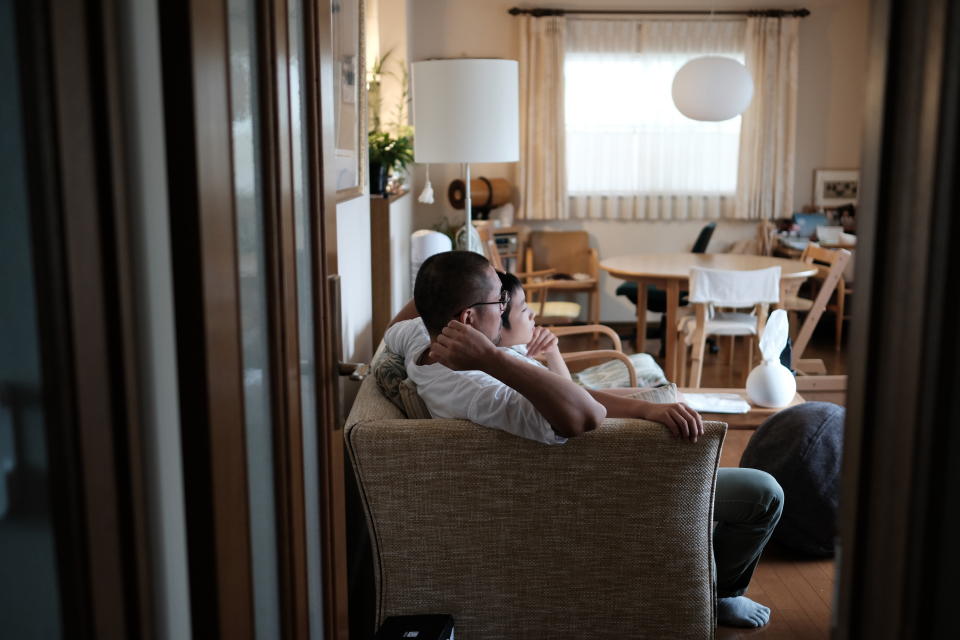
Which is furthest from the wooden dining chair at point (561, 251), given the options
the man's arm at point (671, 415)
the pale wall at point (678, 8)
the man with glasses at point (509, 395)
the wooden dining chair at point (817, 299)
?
the man's arm at point (671, 415)

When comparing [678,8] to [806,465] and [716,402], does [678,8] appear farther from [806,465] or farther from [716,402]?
[806,465]

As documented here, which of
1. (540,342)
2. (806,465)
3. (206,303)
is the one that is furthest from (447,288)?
(806,465)

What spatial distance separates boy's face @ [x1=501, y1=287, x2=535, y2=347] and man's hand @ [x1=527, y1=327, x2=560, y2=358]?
53 mm

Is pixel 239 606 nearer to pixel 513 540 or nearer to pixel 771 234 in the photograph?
pixel 513 540

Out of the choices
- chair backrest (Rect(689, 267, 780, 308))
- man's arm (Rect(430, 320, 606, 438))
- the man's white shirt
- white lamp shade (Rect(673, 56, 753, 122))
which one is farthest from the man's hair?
white lamp shade (Rect(673, 56, 753, 122))

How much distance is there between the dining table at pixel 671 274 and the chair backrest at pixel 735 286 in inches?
11.5

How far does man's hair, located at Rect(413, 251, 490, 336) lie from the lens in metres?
2.22

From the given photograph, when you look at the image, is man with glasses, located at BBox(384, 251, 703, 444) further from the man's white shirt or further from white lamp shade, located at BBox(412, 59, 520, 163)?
white lamp shade, located at BBox(412, 59, 520, 163)

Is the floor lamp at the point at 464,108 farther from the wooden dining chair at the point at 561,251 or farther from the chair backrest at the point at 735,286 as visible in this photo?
the wooden dining chair at the point at 561,251

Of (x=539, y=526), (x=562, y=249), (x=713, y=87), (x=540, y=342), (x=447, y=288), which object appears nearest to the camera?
(x=539, y=526)

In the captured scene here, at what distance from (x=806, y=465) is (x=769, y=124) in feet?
15.8

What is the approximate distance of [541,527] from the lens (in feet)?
6.79

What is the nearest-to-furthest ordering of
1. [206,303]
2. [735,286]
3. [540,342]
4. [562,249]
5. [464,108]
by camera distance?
1. [206,303]
2. [540,342]
3. [464,108]
4. [735,286]
5. [562,249]

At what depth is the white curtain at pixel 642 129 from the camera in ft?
22.5
